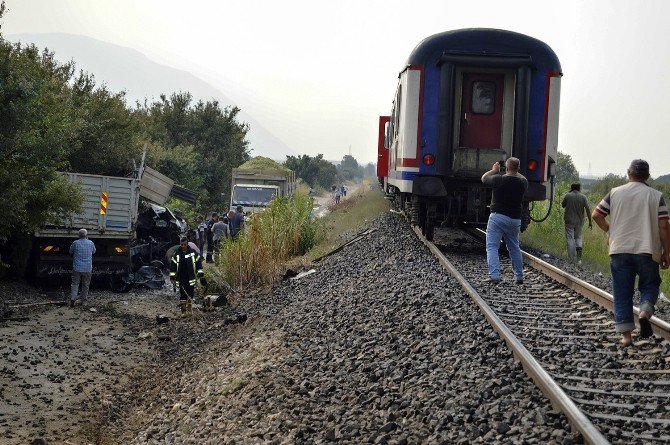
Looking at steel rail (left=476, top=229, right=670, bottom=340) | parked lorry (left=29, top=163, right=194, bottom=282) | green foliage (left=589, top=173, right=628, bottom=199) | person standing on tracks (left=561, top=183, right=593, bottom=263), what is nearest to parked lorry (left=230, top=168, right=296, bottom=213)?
parked lorry (left=29, top=163, right=194, bottom=282)

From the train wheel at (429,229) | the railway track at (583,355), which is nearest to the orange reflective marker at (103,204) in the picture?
the train wheel at (429,229)

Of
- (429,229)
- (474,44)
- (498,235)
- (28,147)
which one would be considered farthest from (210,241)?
(498,235)

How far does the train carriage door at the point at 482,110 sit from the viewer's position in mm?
13875

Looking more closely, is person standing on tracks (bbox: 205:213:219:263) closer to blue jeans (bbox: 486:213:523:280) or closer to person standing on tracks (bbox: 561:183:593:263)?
person standing on tracks (bbox: 561:183:593:263)

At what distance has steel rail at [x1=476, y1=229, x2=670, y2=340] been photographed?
762 centimetres

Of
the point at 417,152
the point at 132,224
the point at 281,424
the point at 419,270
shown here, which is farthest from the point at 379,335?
the point at 132,224

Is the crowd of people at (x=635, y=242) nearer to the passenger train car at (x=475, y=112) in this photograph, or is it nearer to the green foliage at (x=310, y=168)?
the passenger train car at (x=475, y=112)

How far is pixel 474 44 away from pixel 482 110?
1.11m

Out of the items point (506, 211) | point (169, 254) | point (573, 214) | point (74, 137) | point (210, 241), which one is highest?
point (74, 137)

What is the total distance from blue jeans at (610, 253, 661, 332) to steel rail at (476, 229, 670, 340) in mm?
264

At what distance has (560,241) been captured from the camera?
19.7 meters

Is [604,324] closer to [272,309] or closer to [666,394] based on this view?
[666,394]

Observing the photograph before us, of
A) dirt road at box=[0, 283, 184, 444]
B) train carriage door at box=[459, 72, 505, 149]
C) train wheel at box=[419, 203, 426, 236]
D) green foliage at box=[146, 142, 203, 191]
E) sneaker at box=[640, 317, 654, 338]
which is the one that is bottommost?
dirt road at box=[0, 283, 184, 444]

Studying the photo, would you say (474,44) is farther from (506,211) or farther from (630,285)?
(630,285)
